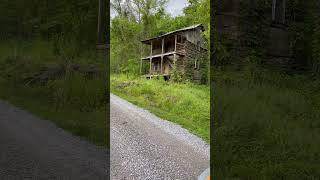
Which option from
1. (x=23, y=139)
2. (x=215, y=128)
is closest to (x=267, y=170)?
(x=215, y=128)

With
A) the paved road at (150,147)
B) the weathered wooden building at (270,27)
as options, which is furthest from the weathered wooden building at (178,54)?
the weathered wooden building at (270,27)

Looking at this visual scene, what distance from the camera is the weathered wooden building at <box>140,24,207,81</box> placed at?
3.49 meters

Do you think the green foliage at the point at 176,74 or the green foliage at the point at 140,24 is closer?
the green foliage at the point at 140,24

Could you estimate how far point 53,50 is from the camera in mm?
2990

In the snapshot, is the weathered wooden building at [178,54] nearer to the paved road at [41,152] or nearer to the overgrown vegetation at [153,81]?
the overgrown vegetation at [153,81]

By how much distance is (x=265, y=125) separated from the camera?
12.9ft

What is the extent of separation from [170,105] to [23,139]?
4.66 ft

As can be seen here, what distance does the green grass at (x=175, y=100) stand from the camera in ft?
11.0

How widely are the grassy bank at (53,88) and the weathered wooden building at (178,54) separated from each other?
0.73 metres

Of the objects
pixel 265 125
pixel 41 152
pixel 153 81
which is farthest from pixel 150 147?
pixel 265 125

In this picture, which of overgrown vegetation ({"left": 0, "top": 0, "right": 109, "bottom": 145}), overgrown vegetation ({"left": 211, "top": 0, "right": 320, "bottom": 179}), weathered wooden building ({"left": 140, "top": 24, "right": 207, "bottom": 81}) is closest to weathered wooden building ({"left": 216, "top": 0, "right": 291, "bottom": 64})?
overgrown vegetation ({"left": 211, "top": 0, "right": 320, "bottom": 179})

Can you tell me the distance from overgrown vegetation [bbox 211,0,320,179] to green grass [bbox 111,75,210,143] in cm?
27

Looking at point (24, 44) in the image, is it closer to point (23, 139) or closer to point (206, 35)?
point (23, 139)

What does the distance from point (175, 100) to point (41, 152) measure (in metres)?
1.40
